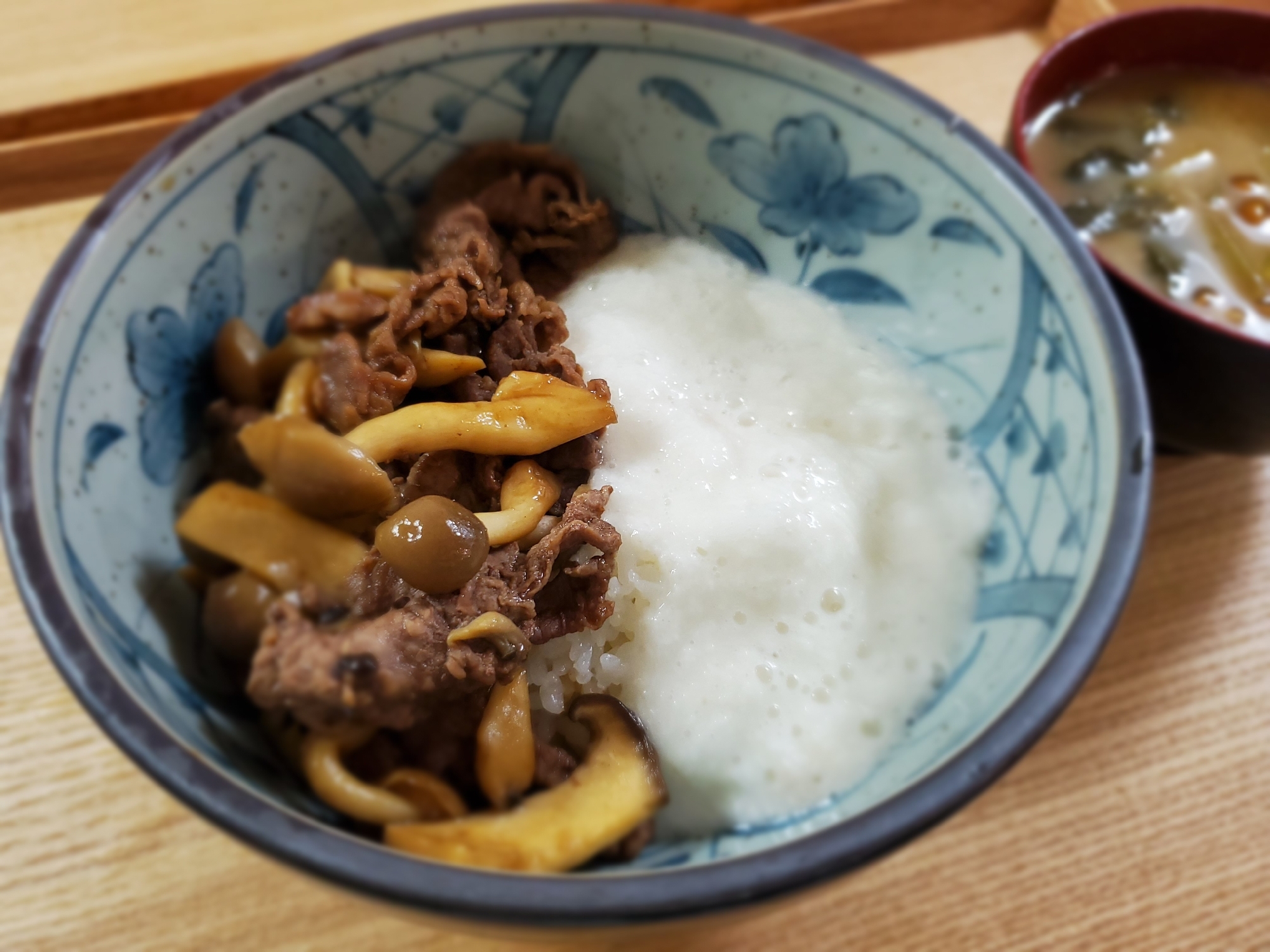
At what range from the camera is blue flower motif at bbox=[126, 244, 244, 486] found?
1.02 m

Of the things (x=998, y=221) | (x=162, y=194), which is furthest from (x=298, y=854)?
(x=998, y=221)

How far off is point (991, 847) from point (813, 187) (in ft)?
2.80

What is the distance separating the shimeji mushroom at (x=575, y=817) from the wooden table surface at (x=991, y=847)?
22 cm

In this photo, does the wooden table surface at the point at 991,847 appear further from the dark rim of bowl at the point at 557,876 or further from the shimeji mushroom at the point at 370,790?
the dark rim of bowl at the point at 557,876

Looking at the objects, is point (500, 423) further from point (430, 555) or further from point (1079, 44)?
point (1079, 44)

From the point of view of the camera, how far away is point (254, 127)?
1078 millimetres

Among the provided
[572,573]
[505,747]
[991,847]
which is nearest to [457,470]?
[572,573]

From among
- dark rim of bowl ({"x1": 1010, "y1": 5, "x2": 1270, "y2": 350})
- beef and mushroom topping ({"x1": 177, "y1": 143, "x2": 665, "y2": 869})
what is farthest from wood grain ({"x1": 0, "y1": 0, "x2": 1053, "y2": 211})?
beef and mushroom topping ({"x1": 177, "y1": 143, "x2": 665, "y2": 869})

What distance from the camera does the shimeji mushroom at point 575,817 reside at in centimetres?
75

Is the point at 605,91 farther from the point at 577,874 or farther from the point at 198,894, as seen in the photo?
the point at 198,894

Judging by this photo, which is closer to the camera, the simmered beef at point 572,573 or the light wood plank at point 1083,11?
the simmered beef at point 572,573

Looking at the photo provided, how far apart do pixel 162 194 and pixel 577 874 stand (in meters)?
0.86

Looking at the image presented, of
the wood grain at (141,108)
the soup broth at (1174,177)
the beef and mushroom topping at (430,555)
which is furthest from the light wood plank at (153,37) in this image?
the soup broth at (1174,177)

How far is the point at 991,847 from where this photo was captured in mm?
1047
